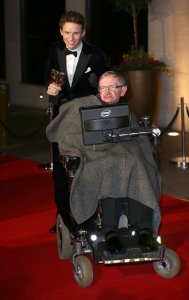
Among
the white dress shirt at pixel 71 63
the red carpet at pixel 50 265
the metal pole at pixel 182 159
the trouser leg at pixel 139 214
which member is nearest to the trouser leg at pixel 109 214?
the trouser leg at pixel 139 214

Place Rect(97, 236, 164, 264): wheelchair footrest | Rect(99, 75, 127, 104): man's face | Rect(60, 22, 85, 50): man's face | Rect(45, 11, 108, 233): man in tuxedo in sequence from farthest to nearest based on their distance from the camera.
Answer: Rect(45, 11, 108, 233): man in tuxedo → Rect(60, 22, 85, 50): man's face → Rect(99, 75, 127, 104): man's face → Rect(97, 236, 164, 264): wheelchair footrest

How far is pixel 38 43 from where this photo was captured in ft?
48.3

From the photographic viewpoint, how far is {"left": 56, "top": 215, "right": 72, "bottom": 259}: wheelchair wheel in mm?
5312

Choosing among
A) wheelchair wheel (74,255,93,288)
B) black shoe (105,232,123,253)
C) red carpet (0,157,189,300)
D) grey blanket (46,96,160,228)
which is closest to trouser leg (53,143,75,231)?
red carpet (0,157,189,300)

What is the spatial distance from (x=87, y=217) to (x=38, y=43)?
10161mm

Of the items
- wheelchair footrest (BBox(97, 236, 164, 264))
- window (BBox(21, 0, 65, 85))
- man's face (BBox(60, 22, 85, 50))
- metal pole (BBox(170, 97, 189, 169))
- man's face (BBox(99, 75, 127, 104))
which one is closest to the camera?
wheelchair footrest (BBox(97, 236, 164, 264))

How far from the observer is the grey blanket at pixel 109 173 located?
4.84 metres

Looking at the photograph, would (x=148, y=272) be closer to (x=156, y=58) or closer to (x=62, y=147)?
(x=62, y=147)

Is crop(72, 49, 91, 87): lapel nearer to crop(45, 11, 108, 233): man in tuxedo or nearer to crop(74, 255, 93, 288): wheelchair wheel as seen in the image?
crop(45, 11, 108, 233): man in tuxedo

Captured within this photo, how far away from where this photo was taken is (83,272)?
488 centimetres

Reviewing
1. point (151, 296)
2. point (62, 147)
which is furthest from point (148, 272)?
point (62, 147)

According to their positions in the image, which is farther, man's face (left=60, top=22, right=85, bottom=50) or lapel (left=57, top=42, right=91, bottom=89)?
lapel (left=57, top=42, right=91, bottom=89)

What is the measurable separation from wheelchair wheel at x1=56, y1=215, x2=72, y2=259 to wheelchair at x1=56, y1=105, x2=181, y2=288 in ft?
0.54

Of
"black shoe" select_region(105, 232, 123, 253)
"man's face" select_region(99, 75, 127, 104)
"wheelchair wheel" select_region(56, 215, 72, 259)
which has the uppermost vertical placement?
"man's face" select_region(99, 75, 127, 104)
